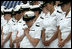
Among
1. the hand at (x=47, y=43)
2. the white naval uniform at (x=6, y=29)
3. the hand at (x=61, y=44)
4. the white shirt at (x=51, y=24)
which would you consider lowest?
the white naval uniform at (x=6, y=29)

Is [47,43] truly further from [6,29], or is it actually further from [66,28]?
[6,29]

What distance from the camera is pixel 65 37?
3.17 metres

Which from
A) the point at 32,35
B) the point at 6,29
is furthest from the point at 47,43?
the point at 6,29

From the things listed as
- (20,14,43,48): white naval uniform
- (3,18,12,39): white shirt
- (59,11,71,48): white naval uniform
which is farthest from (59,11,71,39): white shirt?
(3,18,12,39): white shirt

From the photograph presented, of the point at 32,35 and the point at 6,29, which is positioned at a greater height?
the point at 32,35

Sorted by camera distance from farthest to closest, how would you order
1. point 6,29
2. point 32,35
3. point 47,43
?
1. point 6,29
2. point 32,35
3. point 47,43

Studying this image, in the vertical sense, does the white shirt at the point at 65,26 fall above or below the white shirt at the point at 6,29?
above

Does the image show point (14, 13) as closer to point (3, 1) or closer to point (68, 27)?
point (3, 1)

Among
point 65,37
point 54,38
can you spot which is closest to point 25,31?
point 54,38

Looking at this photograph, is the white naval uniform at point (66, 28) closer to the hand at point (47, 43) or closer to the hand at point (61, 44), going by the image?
the hand at point (61, 44)

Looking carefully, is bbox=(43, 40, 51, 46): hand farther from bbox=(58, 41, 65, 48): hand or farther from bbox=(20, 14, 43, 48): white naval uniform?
bbox=(58, 41, 65, 48): hand

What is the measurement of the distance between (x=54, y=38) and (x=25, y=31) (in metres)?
0.50

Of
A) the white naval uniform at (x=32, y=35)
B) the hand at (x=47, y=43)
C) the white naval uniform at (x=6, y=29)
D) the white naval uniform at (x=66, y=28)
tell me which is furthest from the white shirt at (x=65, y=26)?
the white naval uniform at (x=6, y=29)

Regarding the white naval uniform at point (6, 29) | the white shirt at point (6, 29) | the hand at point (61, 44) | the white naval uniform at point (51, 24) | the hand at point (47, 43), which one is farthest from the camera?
the white shirt at point (6, 29)
